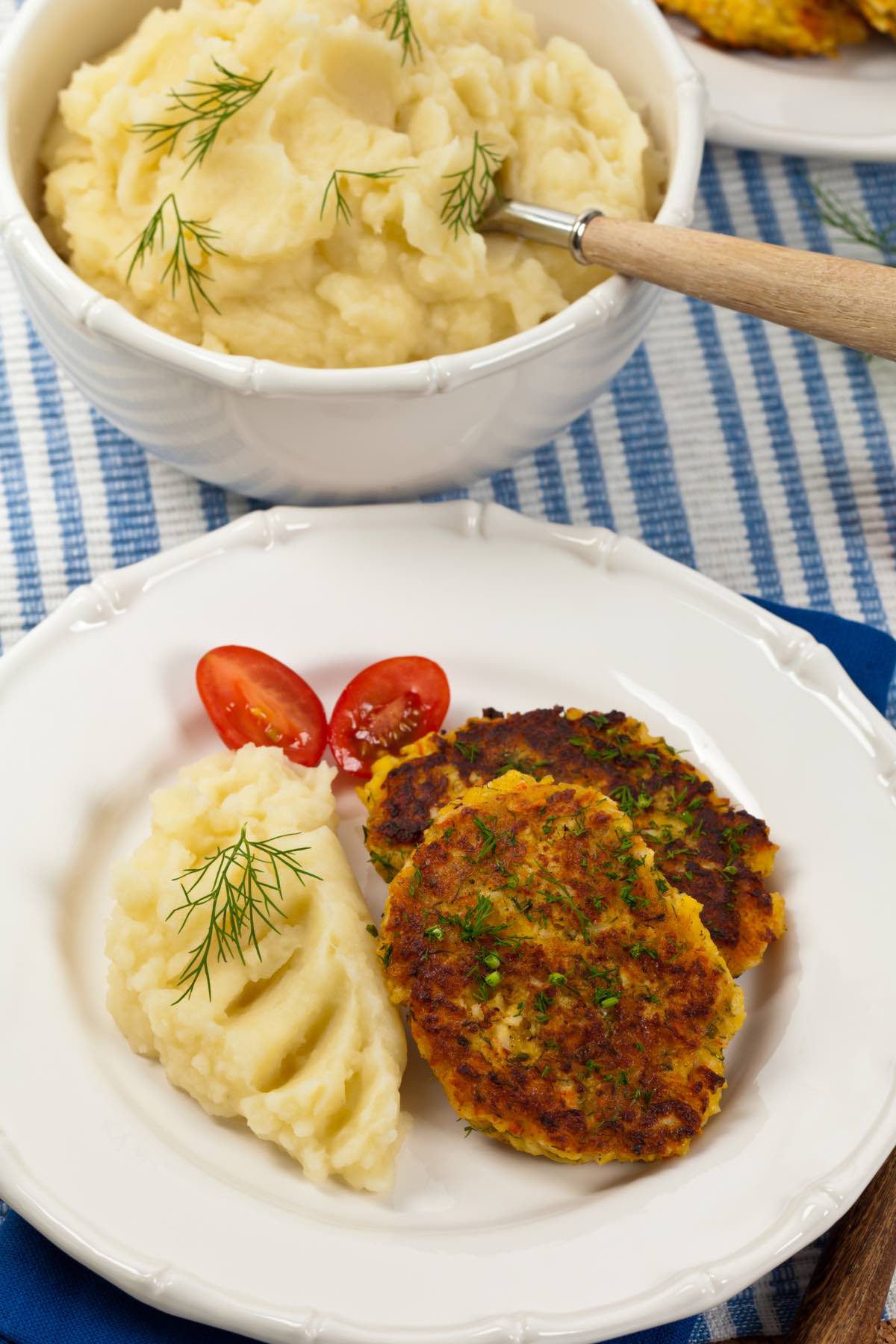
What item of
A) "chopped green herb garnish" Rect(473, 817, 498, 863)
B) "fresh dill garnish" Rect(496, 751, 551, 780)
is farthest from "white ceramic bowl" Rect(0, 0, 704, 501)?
"chopped green herb garnish" Rect(473, 817, 498, 863)

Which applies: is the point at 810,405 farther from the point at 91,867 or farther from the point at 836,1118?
the point at 91,867

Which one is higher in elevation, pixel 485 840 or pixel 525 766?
pixel 485 840

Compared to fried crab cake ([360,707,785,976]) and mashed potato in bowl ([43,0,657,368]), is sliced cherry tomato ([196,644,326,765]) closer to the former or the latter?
fried crab cake ([360,707,785,976])

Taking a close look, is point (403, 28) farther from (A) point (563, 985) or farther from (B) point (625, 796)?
(A) point (563, 985)

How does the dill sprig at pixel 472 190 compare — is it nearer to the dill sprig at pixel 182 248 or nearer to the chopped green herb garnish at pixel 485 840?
the dill sprig at pixel 182 248

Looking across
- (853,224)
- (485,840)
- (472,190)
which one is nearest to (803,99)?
(853,224)

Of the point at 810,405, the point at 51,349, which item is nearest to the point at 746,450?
the point at 810,405
